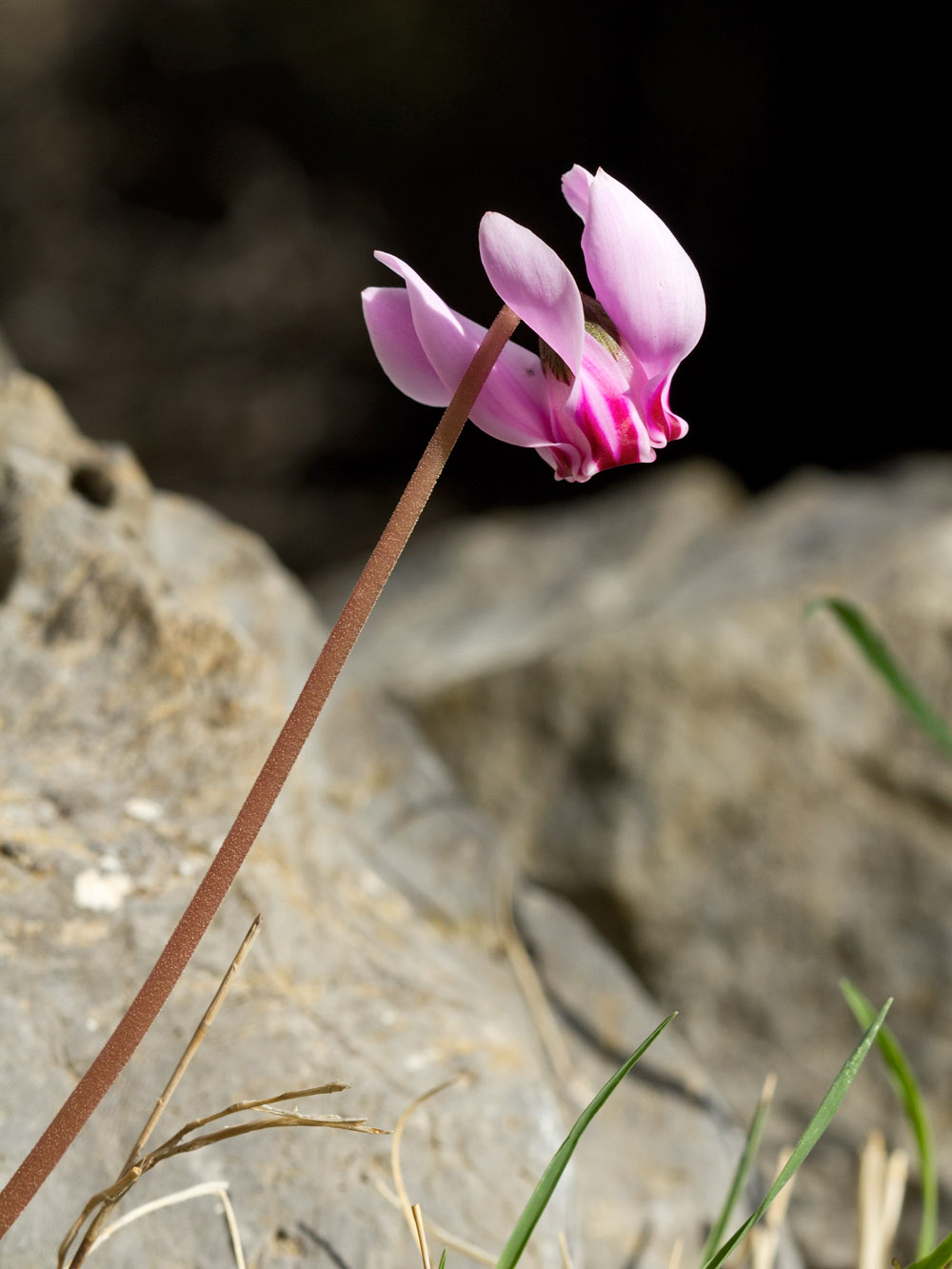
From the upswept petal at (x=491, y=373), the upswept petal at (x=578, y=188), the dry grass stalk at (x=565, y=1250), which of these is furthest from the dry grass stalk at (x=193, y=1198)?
the upswept petal at (x=578, y=188)

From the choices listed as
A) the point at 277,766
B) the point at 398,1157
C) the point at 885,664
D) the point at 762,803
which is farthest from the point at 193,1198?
the point at 762,803

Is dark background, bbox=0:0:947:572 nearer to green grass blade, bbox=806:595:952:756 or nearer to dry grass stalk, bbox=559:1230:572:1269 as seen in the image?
green grass blade, bbox=806:595:952:756

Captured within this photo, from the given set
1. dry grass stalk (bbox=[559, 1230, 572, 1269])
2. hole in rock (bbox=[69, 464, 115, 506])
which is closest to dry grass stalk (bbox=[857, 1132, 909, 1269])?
dry grass stalk (bbox=[559, 1230, 572, 1269])

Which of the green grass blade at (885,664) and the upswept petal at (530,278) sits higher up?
the upswept petal at (530,278)

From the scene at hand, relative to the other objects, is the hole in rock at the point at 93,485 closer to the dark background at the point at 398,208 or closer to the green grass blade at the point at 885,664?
the green grass blade at the point at 885,664

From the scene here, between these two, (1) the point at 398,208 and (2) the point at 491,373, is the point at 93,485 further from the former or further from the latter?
(1) the point at 398,208
